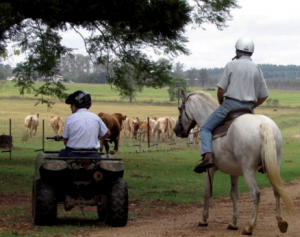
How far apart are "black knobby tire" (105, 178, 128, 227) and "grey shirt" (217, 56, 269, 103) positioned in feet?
6.87

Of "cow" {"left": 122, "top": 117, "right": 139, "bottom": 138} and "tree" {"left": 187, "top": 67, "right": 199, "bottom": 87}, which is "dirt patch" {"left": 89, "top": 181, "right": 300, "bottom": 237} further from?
"tree" {"left": 187, "top": 67, "right": 199, "bottom": 87}

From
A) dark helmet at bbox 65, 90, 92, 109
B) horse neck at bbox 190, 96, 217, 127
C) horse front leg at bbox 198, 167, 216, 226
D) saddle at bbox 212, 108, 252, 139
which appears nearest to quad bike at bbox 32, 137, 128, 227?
dark helmet at bbox 65, 90, 92, 109

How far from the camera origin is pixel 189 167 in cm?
1903

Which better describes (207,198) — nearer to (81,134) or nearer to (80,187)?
(80,187)

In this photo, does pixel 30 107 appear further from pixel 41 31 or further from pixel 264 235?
pixel 264 235

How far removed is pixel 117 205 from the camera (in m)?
8.13

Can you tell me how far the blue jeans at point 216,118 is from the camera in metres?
8.06

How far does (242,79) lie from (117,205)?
260 centimetres

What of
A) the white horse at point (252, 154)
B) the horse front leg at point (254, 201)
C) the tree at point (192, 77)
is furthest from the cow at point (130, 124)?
the tree at point (192, 77)

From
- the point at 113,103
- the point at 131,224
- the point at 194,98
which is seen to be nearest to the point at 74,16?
the point at 194,98

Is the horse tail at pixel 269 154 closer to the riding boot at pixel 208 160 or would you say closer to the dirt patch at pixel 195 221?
the dirt patch at pixel 195 221

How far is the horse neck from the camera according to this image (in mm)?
8898

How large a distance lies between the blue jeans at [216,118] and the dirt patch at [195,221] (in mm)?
1209

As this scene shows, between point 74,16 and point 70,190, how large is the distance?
7.09m
